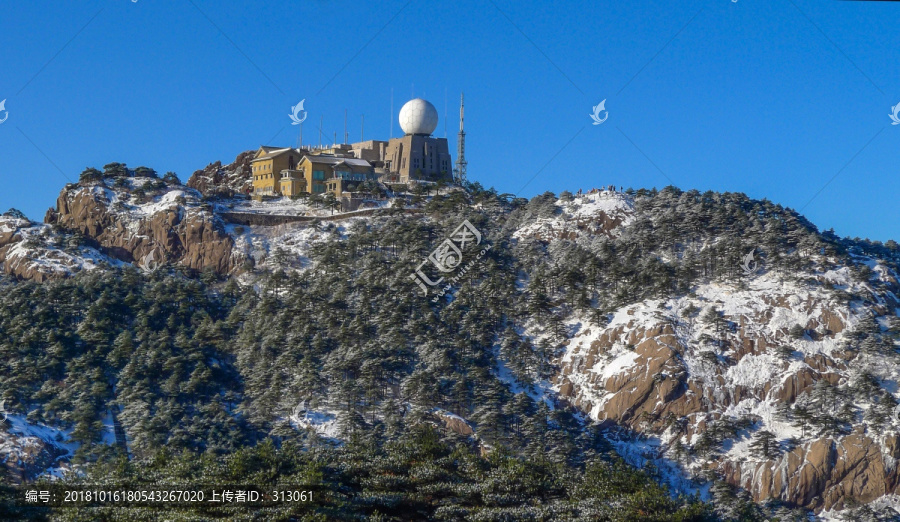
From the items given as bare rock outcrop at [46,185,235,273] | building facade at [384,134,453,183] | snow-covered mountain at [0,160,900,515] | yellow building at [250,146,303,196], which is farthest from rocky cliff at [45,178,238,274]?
building facade at [384,134,453,183]

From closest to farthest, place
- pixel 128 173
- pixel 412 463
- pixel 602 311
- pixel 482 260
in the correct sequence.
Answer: pixel 412 463 → pixel 602 311 → pixel 482 260 → pixel 128 173

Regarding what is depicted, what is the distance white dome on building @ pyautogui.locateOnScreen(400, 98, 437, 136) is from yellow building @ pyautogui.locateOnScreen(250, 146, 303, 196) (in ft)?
49.7

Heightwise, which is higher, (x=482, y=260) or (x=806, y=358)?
(x=482, y=260)

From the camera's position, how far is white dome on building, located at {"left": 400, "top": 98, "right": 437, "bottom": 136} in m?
135

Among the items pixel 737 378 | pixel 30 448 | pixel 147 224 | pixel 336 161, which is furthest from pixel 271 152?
pixel 737 378

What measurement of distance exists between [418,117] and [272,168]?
68.6ft

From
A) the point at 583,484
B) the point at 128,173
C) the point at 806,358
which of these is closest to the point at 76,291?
the point at 128,173

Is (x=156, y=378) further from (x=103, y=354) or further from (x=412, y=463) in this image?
(x=412, y=463)

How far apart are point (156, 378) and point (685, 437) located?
4631cm

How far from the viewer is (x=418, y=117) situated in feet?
443

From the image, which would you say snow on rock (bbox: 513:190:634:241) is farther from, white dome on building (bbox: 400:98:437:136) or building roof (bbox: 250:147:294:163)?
building roof (bbox: 250:147:294:163)

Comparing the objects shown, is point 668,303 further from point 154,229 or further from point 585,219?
point 154,229

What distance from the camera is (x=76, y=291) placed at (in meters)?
99.1

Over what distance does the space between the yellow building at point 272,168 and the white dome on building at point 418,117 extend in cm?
1516
